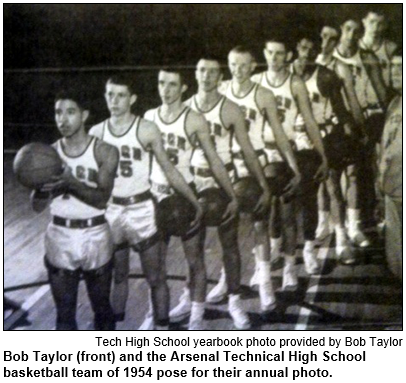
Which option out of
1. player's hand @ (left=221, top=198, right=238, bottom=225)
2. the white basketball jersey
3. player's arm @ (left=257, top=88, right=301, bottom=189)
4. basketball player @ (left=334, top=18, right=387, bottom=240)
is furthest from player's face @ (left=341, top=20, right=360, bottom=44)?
player's hand @ (left=221, top=198, right=238, bottom=225)

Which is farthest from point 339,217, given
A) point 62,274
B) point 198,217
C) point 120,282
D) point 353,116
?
point 62,274

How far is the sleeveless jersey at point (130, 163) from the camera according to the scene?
192 cm

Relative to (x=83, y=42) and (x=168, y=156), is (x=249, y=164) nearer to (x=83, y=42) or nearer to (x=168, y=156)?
(x=168, y=156)

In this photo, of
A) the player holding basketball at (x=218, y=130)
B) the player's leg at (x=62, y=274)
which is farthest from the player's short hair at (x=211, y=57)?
the player's leg at (x=62, y=274)

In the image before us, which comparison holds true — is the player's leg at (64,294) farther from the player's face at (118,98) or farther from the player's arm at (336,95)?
the player's arm at (336,95)

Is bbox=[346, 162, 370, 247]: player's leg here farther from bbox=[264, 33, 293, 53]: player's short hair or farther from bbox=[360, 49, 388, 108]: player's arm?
bbox=[264, 33, 293, 53]: player's short hair

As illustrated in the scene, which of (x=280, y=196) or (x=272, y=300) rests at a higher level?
(x=280, y=196)

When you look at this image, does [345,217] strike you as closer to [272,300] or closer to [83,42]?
[272,300]

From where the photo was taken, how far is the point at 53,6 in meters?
1.95

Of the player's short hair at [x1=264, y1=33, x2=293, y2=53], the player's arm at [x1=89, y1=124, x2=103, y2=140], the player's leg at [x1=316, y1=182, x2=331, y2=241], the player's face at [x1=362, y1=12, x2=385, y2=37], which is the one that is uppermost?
the player's face at [x1=362, y1=12, x2=385, y2=37]

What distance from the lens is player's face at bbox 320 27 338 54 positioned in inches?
76.9
